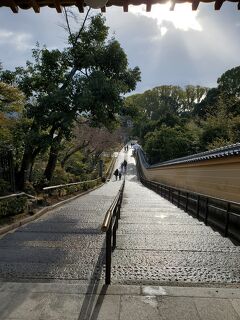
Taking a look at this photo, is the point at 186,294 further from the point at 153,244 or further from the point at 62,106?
the point at 62,106

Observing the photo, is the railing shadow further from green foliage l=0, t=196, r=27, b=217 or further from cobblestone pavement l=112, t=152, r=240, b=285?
green foliage l=0, t=196, r=27, b=217

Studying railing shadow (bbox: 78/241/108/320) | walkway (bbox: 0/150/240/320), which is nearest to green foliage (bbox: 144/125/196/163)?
walkway (bbox: 0/150/240/320)

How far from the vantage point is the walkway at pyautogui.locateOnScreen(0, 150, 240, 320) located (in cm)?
357

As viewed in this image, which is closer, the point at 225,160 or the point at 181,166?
the point at 225,160

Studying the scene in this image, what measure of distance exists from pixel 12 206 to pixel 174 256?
5.34 metres

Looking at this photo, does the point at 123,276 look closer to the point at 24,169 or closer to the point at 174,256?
the point at 174,256

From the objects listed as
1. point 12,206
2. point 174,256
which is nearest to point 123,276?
point 174,256

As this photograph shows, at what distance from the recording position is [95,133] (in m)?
36.6

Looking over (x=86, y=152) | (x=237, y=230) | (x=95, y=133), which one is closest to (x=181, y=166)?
(x=237, y=230)

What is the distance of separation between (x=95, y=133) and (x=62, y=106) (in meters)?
23.7

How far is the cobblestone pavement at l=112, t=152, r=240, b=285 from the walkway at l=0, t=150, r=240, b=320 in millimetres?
13

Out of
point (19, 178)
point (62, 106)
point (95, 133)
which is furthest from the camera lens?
point (95, 133)

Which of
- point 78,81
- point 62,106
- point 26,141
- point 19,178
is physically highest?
point 78,81

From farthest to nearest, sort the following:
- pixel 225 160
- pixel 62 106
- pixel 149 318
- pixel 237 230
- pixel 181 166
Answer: pixel 181 166 < pixel 62 106 < pixel 225 160 < pixel 237 230 < pixel 149 318
